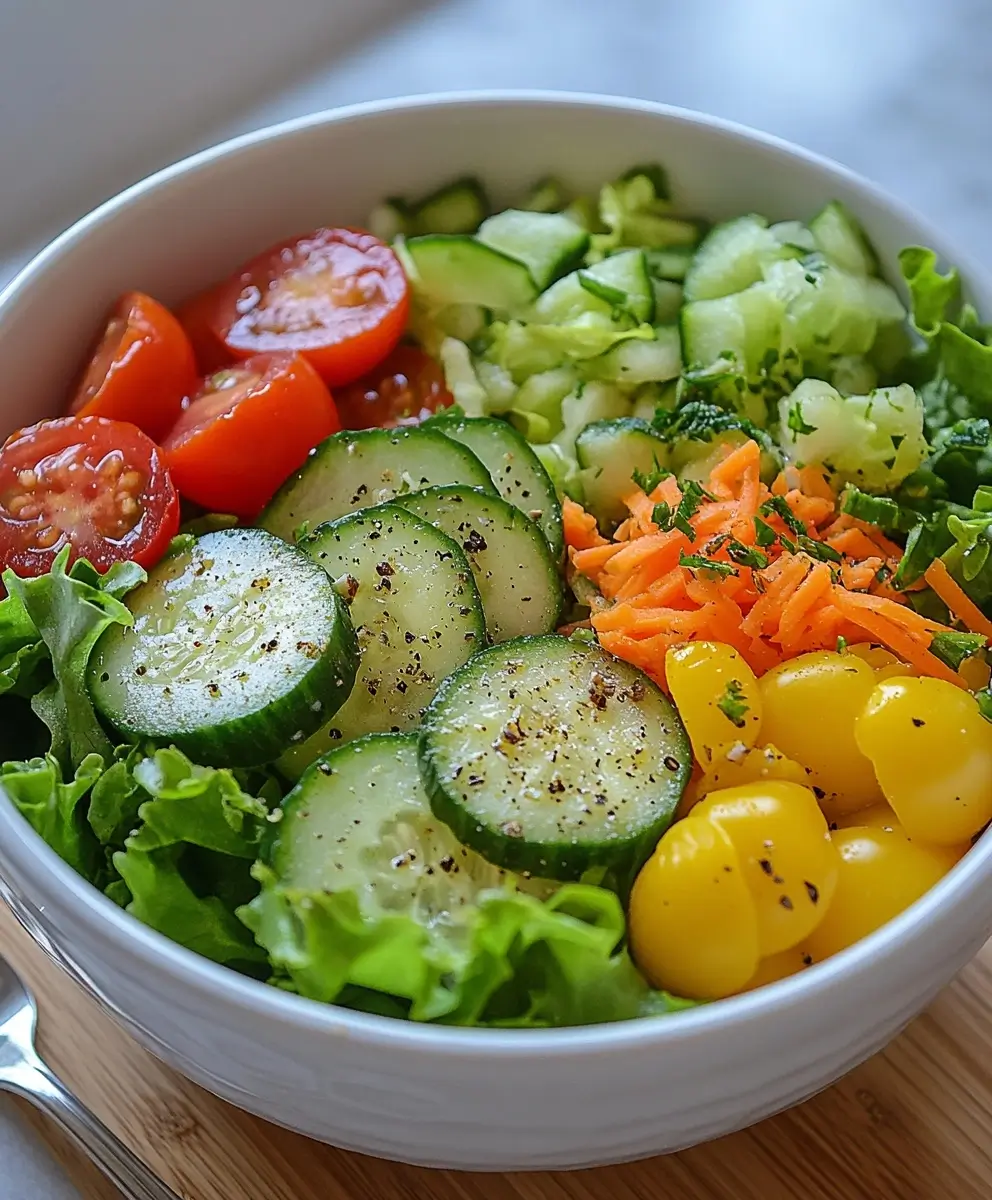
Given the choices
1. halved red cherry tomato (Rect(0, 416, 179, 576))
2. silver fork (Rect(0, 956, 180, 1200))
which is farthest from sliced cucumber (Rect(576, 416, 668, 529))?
silver fork (Rect(0, 956, 180, 1200))

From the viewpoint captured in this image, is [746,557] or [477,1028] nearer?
[477,1028]

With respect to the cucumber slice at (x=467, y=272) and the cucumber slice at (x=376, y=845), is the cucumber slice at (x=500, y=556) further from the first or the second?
the cucumber slice at (x=467, y=272)

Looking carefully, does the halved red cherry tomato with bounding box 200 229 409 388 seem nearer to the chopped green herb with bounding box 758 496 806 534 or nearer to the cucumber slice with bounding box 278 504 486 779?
the cucumber slice with bounding box 278 504 486 779

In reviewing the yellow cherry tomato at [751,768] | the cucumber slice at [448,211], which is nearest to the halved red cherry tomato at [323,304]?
the cucumber slice at [448,211]

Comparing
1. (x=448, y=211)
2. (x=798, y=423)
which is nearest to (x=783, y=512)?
(x=798, y=423)

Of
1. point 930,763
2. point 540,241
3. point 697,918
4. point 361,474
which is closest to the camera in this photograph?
point 697,918

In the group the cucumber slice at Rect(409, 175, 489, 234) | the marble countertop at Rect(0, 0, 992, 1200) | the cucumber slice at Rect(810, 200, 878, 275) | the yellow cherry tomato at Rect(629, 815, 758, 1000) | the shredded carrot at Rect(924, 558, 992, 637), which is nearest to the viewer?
the yellow cherry tomato at Rect(629, 815, 758, 1000)

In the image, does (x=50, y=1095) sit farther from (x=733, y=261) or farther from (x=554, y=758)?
(x=733, y=261)
